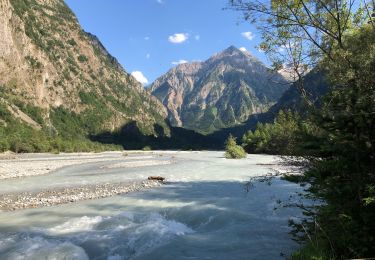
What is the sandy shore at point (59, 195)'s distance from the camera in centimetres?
2450

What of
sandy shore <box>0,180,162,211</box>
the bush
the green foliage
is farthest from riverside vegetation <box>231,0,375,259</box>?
the bush

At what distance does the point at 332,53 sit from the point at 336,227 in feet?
18.0

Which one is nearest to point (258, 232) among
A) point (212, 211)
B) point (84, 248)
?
point (212, 211)

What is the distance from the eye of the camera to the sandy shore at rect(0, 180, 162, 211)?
24.5 m

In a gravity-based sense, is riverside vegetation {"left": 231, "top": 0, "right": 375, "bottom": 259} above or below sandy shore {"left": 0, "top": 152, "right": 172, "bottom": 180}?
above

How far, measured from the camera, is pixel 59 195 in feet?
93.5

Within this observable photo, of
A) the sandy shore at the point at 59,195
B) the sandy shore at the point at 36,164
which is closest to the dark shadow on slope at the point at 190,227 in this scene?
the sandy shore at the point at 59,195

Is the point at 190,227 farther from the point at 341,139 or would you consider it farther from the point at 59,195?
the point at 59,195

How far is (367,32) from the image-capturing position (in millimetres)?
10422

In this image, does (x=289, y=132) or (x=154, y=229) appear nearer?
(x=289, y=132)

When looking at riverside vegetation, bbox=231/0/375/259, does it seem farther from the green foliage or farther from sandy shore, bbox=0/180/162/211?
sandy shore, bbox=0/180/162/211

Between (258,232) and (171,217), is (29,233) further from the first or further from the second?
(258,232)

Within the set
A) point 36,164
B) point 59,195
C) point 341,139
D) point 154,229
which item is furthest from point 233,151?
point 341,139

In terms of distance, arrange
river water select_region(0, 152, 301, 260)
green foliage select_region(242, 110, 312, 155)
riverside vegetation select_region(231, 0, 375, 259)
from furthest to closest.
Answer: river water select_region(0, 152, 301, 260), green foliage select_region(242, 110, 312, 155), riverside vegetation select_region(231, 0, 375, 259)
